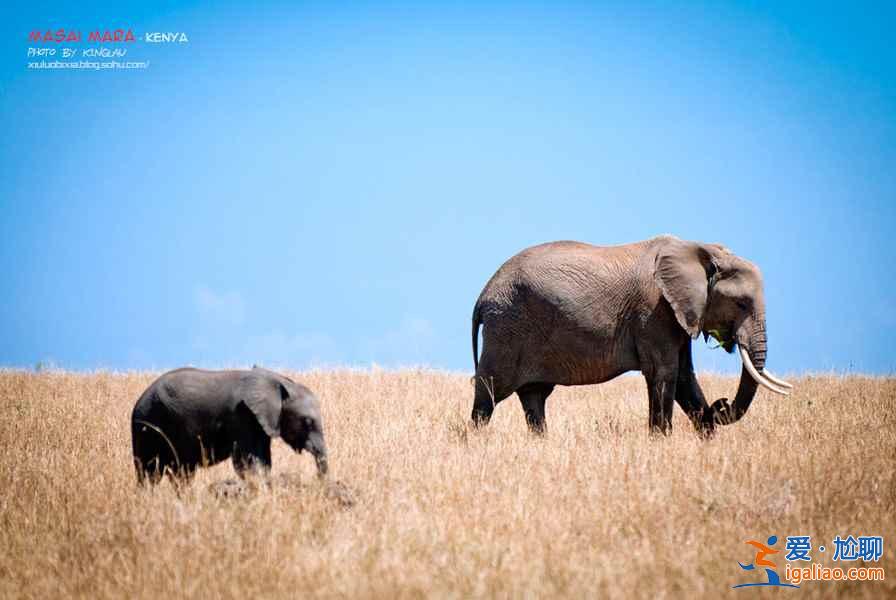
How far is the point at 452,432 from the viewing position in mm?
11492

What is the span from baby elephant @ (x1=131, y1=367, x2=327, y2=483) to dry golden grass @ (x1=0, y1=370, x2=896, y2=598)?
0.35m

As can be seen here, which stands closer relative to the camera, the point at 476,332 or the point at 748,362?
the point at 748,362

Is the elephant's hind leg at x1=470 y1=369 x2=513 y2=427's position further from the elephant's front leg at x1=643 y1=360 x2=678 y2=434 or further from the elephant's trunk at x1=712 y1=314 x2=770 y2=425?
the elephant's trunk at x1=712 y1=314 x2=770 y2=425

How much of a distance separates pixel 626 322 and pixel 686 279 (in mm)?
963

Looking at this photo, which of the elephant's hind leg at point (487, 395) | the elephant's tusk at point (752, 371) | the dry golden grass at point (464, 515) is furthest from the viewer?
the elephant's hind leg at point (487, 395)

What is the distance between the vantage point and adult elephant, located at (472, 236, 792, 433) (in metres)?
→ 11.2

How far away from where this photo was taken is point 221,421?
795 centimetres

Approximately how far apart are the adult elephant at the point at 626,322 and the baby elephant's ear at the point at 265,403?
178 inches

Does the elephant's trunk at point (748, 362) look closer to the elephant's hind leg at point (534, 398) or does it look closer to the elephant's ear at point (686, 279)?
the elephant's ear at point (686, 279)

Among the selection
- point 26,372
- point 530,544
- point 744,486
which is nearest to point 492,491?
point 530,544

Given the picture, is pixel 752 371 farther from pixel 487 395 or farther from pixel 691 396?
pixel 487 395

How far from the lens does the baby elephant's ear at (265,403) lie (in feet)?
24.8

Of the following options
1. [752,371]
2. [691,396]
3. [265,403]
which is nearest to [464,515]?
[265,403]

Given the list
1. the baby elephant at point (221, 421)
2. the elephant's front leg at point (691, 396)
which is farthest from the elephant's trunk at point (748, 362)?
the baby elephant at point (221, 421)
